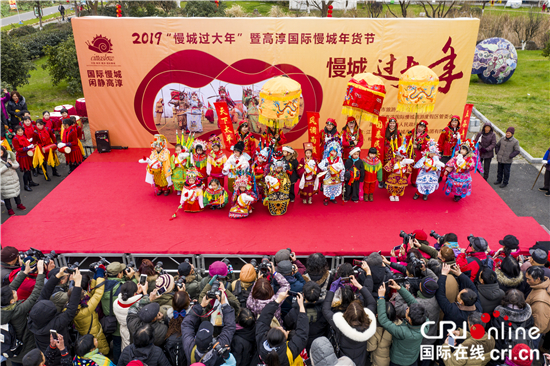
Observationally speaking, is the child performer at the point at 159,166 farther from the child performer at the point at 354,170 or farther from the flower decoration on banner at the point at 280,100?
the child performer at the point at 354,170

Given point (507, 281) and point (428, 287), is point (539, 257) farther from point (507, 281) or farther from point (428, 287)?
point (428, 287)

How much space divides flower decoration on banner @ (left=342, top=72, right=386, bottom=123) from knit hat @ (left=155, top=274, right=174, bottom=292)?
4.70 metres

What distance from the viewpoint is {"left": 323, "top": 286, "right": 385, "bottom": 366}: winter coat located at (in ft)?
10.9

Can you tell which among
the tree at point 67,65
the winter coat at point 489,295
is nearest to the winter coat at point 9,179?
the winter coat at point 489,295

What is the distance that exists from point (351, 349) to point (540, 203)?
6422 mm

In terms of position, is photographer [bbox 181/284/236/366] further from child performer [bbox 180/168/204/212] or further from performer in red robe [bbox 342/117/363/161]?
performer in red robe [bbox 342/117/363/161]

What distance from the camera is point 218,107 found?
7.58 metres

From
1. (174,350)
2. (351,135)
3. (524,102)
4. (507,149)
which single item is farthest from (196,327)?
(524,102)

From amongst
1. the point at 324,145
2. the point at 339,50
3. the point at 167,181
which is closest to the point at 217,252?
the point at 167,181

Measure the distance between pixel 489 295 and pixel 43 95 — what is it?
16.8 meters

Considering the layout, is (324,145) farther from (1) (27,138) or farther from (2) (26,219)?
(1) (27,138)

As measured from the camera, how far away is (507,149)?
8062mm

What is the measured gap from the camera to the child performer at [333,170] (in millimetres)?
6965

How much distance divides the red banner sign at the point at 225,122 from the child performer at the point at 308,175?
59.4 inches
